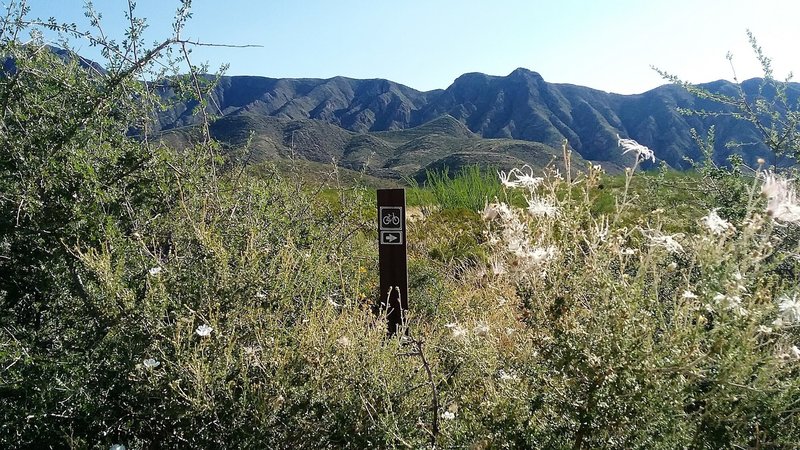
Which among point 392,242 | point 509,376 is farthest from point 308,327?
point 392,242

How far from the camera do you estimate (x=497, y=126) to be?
166 meters

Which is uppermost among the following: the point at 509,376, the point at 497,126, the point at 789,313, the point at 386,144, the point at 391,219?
the point at 497,126

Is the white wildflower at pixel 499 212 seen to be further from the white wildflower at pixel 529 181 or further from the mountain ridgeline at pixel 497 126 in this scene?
the mountain ridgeline at pixel 497 126

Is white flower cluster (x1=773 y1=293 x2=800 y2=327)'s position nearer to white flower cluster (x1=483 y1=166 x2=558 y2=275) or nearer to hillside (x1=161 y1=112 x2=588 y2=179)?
white flower cluster (x1=483 y1=166 x2=558 y2=275)

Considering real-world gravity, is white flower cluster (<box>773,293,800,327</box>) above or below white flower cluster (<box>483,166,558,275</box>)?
below

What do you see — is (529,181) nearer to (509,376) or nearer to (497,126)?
(509,376)

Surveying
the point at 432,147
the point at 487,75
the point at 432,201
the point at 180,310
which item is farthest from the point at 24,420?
the point at 487,75

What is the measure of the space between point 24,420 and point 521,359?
217 cm

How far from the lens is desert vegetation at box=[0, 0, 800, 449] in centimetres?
214

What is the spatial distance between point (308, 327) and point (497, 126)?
552ft

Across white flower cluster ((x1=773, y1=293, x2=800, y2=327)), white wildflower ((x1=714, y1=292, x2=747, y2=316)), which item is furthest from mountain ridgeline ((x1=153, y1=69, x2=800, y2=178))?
white wildflower ((x1=714, y1=292, x2=747, y2=316))

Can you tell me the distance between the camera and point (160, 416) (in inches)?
102

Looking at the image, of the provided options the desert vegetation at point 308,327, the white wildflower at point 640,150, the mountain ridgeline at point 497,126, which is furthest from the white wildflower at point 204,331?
the mountain ridgeline at point 497,126

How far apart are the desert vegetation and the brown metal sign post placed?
0.40m
